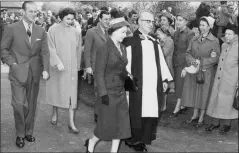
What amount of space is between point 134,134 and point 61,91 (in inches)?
63.8

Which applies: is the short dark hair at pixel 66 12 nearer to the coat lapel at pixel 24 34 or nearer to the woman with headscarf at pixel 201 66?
the coat lapel at pixel 24 34

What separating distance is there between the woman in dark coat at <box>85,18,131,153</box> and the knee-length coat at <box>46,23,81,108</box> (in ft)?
5.23

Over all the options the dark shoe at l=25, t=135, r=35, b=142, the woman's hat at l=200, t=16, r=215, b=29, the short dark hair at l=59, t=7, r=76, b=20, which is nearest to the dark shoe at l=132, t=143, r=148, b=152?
the dark shoe at l=25, t=135, r=35, b=142

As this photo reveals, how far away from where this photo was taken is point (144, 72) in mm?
5148

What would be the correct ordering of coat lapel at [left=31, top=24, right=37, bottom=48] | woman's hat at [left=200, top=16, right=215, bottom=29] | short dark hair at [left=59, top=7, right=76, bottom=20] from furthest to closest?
woman's hat at [left=200, top=16, right=215, bottom=29] < short dark hair at [left=59, top=7, right=76, bottom=20] < coat lapel at [left=31, top=24, right=37, bottom=48]

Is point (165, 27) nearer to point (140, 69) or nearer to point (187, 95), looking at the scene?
point (187, 95)

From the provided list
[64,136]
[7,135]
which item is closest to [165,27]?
[64,136]

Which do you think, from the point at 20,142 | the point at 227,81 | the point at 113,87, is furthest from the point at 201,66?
the point at 20,142

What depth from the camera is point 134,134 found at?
5.40 metres

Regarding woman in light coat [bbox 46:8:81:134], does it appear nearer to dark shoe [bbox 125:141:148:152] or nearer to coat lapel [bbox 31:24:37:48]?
coat lapel [bbox 31:24:37:48]

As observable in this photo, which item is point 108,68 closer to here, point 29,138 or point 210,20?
point 29,138

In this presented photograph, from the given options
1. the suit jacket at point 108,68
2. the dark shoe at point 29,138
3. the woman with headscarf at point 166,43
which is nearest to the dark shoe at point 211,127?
the woman with headscarf at point 166,43

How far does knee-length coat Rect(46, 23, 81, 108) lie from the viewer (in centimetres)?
619

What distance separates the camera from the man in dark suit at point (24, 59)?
17.4 feet
